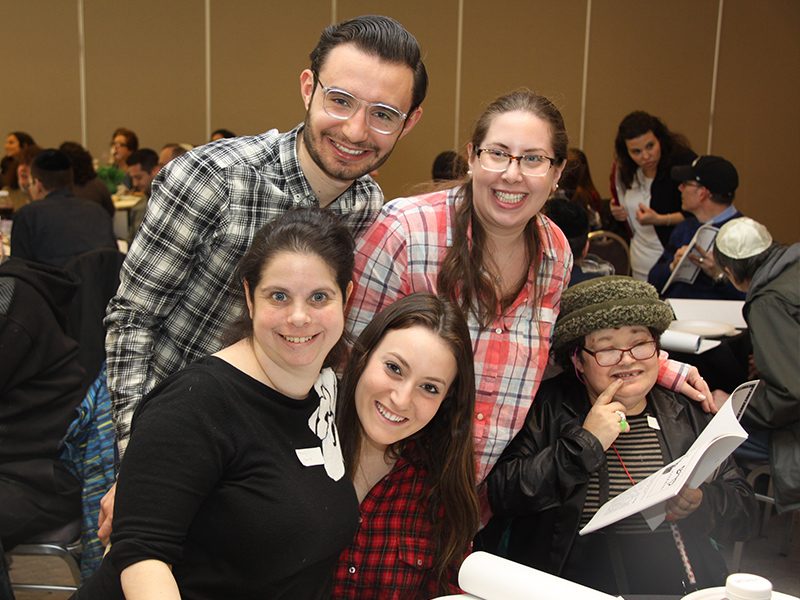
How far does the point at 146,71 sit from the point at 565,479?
775cm

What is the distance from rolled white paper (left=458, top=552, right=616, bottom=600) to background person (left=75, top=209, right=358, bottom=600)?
0.90 ft

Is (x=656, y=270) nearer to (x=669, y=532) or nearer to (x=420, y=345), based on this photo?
(x=669, y=532)

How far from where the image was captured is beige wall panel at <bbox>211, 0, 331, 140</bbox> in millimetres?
7930

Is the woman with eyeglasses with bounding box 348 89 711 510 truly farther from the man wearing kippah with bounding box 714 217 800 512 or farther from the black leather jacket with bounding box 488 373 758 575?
the man wearing kippah with bounding box 714 217 800 512

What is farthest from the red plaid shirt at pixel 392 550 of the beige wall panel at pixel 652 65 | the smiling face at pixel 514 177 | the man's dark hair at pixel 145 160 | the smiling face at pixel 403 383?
the beige wall panel at pixel 652 65

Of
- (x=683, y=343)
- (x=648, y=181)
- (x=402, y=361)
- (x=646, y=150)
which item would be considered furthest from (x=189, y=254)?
(x=648, y=181)

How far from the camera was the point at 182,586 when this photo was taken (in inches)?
46.0

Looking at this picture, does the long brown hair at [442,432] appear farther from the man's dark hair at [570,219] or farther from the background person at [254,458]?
the man's dark hair at [570,219]

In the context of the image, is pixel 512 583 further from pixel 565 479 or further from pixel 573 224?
pixel 573 224

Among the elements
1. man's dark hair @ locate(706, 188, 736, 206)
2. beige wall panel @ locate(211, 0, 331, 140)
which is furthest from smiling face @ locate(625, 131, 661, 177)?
beige wall panel @ locate(211, 0, 331, 140)

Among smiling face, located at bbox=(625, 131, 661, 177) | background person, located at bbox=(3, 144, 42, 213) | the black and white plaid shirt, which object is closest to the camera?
the black and white plaid shirt

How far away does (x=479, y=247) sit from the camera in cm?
179

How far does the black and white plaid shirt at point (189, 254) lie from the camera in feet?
4.96

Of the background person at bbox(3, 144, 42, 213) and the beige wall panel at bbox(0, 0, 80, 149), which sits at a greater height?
the beige wall panel at bbox(0, 0, 80, 149)
